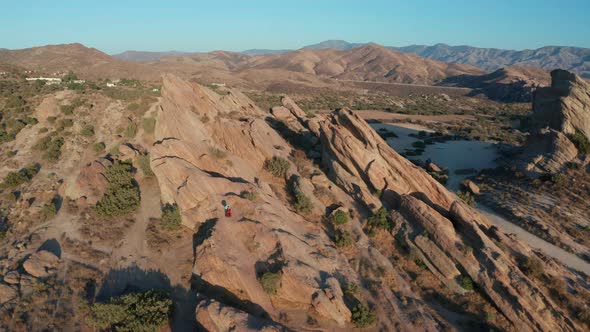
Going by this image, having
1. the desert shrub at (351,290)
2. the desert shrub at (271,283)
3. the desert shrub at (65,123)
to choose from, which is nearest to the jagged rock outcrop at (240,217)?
the desert shrub at (271,283)

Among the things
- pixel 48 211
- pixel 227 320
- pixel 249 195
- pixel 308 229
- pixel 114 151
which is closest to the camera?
pixel 227 320

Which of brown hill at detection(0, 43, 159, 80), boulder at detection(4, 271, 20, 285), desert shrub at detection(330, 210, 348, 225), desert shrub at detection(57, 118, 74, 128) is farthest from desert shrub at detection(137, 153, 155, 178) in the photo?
brown hill at detection(0, 43, 159, 80)

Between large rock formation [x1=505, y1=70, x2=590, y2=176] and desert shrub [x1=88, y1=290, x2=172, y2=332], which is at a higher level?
large rock formation [x1=505, y1=70, x2=590, y2=176]

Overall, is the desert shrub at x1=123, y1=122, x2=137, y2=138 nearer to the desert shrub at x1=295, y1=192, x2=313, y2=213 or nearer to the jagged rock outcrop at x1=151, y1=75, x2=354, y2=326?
the jagged rock outcrop at x1=151, y1=75, x2=354, y2=326

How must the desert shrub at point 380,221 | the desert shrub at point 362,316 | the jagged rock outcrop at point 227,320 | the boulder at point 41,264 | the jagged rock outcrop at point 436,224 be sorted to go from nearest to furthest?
the jagged rock outcrop at point 227,320, the desert shrub at point 362,316, the jagged rock outcrop at point 436,224, the boulder at point 41,264, the desert shrub at point 380,221

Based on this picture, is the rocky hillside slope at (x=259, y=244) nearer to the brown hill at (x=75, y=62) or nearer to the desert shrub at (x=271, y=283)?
the desert shrub at (x=271, y=283)

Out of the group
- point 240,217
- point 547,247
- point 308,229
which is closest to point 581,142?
point 547,247

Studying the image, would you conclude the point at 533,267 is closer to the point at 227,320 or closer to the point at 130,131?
the point at 227,320
